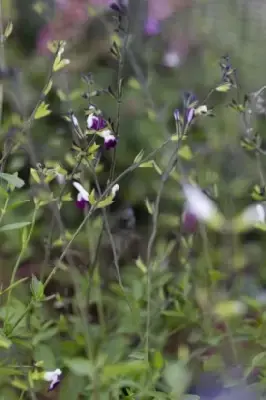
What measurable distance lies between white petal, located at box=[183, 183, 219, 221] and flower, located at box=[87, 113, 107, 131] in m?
0.38

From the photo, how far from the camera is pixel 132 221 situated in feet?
3.70

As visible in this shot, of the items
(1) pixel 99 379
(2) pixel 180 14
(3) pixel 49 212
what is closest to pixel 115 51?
(1) pixel 99 379

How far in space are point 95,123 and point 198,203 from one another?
42 centimetres

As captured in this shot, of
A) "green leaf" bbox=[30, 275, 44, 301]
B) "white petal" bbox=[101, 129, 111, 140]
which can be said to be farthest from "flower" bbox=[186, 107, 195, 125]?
"green leaf" bbox=[30, 275, 44, 301]

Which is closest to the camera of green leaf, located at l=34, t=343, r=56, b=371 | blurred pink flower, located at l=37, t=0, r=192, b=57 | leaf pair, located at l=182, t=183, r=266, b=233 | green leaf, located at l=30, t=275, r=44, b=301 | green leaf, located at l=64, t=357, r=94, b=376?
green leaf, located at l=64, t=357, r=94, b=376

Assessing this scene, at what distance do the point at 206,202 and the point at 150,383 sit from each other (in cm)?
46

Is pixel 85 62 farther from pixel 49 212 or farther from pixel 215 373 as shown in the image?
pixel 215 373

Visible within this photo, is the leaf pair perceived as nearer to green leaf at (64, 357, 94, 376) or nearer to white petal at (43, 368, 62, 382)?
white petal at (43, 368, 62, 382)

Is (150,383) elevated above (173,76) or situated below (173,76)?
above

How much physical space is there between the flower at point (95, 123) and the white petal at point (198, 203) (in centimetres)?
38

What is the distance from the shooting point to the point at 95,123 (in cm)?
92

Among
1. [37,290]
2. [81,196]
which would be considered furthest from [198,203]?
[37,290]

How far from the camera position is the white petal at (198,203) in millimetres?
1269

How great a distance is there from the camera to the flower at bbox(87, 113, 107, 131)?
3.01 feet
